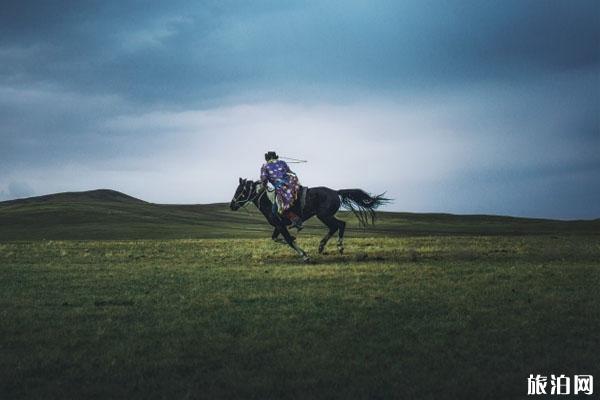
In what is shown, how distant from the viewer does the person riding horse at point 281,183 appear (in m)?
22.1

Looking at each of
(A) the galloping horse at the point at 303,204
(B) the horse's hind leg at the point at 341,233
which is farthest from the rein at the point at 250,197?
(B) the horse's hind leg at the point at 341,233

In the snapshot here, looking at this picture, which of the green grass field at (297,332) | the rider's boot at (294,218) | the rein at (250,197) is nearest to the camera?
the green grass field at (297,332)

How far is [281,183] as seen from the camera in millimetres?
22062

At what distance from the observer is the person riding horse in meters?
22.1

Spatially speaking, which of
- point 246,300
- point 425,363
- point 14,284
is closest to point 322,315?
point 246,300

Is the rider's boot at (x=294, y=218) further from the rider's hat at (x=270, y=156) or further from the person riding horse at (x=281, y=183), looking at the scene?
the rider's hat at (x=270, y=156)

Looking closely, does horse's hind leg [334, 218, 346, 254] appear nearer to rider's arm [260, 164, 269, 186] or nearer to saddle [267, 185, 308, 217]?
saddle [267, 185, 308, 217]

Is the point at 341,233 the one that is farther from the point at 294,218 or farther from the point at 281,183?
the point at 281,183

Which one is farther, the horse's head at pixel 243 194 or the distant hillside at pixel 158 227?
the distant hillside at pixel 158 227

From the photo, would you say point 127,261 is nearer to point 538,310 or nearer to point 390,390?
point 538,310

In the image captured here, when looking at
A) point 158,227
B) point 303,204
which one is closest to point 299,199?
point 303,204

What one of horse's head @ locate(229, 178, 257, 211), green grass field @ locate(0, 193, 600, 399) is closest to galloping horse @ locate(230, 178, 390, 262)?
horse's head @ locate(229, 178, 257, 211)

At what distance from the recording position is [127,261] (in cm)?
2209

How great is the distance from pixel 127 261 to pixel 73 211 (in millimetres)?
67286
